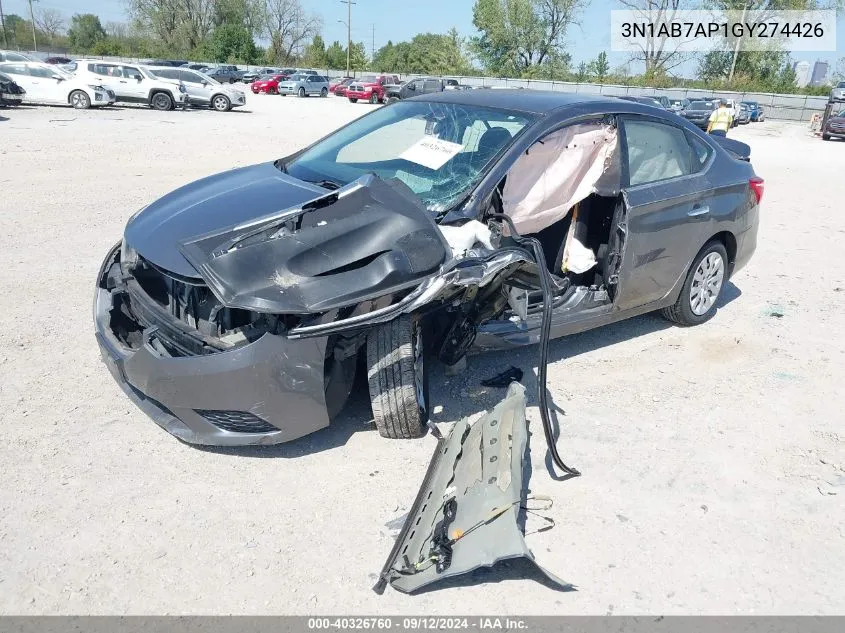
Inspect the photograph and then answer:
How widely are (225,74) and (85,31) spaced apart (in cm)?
5173

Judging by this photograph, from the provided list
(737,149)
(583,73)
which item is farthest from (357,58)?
(737,149)

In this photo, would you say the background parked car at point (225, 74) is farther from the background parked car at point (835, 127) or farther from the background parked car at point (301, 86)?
the background parked car at point (835, 127)

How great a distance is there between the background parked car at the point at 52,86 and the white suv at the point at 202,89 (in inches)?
108

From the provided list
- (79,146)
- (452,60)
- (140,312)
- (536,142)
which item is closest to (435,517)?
(140,312)

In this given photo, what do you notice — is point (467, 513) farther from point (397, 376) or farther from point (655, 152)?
point (655, 152)

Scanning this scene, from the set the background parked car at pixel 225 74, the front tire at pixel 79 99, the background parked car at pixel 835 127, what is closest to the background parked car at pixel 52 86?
the front tire at pixel 79 99

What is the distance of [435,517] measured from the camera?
2.68 meters

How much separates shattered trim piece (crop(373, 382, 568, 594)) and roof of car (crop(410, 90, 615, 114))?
80.5 inches

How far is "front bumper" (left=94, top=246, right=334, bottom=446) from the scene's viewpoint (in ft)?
9.53

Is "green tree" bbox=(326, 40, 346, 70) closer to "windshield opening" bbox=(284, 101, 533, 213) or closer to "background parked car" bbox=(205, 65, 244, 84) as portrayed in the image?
"background parked car" bbox=(205, 65, 244, 84)

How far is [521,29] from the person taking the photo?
6719 centimetres

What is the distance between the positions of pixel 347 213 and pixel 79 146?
38.8ft

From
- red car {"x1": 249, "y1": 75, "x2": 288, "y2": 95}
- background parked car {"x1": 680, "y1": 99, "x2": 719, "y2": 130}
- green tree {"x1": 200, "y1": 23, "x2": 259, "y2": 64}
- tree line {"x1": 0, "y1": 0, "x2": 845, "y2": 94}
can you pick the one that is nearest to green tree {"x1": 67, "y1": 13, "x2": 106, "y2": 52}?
tree line {"x1": 0, "y1": 0, "x2": 845, "y2": 94}

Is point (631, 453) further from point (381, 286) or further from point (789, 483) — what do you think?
point (381, 286)
